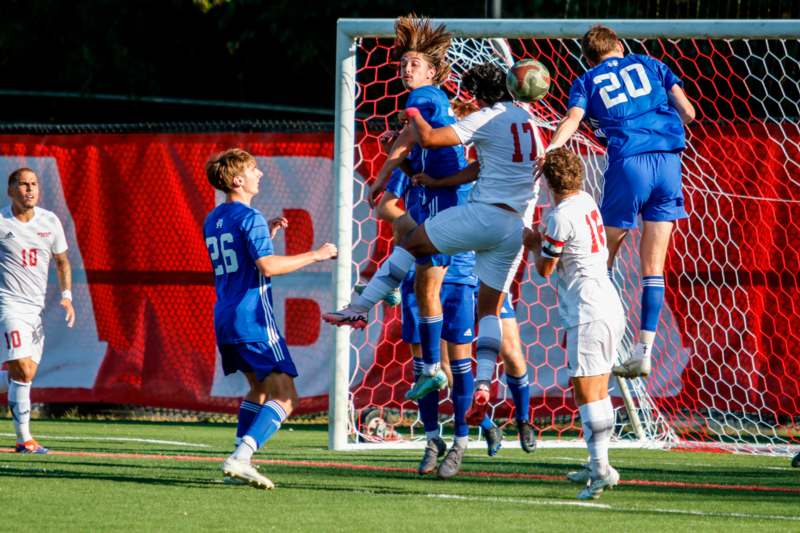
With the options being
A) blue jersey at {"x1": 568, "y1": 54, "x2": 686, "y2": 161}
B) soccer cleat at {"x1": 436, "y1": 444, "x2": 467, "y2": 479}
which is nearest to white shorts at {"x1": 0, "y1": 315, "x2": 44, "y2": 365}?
soccer cleat at {"x1": 436, "y1": 444, "x2": 467, "y2": 479}

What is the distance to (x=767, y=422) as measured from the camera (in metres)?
11.5

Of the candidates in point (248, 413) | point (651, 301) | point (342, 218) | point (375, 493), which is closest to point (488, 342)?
point (651, 301)

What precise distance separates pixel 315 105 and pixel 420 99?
959 centimetres

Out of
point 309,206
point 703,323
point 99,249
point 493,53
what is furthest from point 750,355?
point 99,249

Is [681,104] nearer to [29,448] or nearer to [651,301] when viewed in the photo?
[651,301]

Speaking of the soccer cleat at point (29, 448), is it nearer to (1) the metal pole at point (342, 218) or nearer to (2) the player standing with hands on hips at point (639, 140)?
(1) the metal pole at point (342, 218)

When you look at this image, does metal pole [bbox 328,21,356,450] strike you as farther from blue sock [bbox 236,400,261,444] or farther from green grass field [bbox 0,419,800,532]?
Answer: blue sock [bbox 236,400,261,444]

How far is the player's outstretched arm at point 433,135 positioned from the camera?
295 inches

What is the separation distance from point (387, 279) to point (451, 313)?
0.47m

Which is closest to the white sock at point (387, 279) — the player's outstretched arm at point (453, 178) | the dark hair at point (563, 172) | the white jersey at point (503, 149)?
the player's outstretched arm at point (453, 178)

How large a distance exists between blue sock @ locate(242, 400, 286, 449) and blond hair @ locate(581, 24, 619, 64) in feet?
10.3

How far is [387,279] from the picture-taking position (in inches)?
321

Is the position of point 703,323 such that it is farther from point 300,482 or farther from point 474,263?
point 300,482

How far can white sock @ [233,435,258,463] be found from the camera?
6836mm
